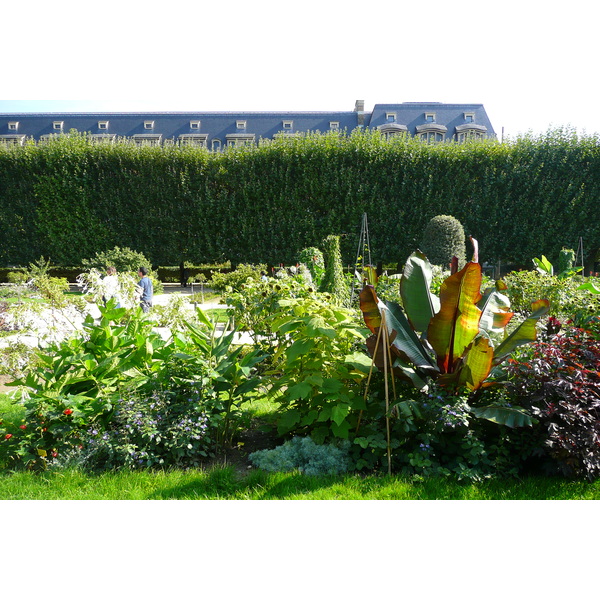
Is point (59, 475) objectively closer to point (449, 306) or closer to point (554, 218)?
point (449, 306)

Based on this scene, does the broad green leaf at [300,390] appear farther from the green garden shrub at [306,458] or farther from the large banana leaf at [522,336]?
the large banana leaf at [522,336]

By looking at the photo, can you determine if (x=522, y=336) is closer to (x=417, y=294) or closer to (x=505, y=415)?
(x=505, y=415)

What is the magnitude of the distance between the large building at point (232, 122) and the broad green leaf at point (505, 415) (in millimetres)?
31922

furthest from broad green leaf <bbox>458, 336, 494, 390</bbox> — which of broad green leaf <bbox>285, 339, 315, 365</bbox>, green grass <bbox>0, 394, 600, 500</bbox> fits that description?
broad green leaf <bbox>285, 339, 315, 365</bbox>

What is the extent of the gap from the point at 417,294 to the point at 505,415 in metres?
1.19

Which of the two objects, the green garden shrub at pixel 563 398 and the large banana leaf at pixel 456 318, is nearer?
the green garden shrub at pixel 563 398

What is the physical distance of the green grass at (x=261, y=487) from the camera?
2.96m

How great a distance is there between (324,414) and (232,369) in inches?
33.8

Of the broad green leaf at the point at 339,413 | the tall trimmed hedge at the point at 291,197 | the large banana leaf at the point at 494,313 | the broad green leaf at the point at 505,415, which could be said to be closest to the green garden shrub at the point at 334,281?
the large banana leaf at the point at 494,313

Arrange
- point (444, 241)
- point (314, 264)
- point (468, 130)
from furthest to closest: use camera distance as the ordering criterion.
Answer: point (468, 130)
point (444, 241)
point (314, 264)

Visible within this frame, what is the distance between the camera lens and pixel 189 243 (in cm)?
1772

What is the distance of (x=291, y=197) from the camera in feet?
56.3
